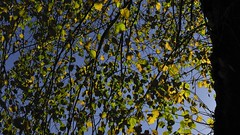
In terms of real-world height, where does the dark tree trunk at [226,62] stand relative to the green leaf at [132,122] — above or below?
below

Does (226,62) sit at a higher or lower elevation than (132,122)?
lower

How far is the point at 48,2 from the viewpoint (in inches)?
184

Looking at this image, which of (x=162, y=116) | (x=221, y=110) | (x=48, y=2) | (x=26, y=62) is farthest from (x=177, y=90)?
(x=221, y=110)

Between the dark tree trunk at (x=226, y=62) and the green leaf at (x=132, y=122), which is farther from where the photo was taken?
the green leaf at (x=132, y=122)

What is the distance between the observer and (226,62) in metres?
2.02

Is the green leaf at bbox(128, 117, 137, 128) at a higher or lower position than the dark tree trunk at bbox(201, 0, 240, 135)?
higher

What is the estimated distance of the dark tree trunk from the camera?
1.88 m

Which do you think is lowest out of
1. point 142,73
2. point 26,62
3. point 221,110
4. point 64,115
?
point 221,110

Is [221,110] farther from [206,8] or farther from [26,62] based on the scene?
[26,62]

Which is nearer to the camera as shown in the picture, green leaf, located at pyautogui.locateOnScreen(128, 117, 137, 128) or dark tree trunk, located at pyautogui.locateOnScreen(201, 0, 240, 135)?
dark tree trunk, located at pyautogui.locateOnScreen(201, 0, 240, 135)

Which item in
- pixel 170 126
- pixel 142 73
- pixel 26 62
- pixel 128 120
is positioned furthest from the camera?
pixel 26 62

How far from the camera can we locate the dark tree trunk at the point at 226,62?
1883mm

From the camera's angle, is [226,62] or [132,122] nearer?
[226,62]

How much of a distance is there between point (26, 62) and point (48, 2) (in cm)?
169
